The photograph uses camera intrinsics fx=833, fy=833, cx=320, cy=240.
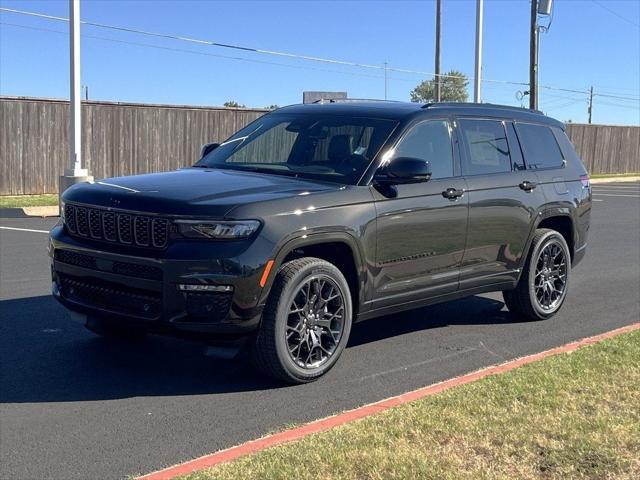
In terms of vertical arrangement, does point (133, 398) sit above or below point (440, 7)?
below

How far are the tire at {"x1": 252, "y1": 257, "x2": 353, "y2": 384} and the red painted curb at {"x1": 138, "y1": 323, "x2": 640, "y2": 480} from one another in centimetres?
64

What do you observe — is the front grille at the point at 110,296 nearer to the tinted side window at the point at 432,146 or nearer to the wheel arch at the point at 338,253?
the wheel arch at the point at 338,253

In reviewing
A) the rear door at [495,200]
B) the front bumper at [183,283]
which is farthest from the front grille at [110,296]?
the rear door at [495,200]

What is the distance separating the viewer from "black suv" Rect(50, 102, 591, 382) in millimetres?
5156

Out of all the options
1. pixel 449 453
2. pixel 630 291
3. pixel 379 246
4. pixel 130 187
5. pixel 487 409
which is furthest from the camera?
pixel 630 291

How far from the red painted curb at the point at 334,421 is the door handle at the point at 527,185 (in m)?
1.51

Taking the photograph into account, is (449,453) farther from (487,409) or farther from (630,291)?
(630,291)

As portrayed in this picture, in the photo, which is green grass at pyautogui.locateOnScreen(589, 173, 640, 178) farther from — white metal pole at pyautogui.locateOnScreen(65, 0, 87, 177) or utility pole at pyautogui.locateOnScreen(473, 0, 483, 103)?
white metal pole at pyautogui.locateOnScreen(65, 0, 87, 177)

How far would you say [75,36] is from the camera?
16375 mm

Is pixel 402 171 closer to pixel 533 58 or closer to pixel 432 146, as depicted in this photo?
pixel 432 146

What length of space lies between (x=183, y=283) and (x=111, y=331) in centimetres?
154

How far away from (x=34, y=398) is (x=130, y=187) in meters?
1.50

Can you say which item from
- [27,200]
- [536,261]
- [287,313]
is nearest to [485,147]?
[536,261]

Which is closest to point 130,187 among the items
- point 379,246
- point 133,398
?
point 133,398
